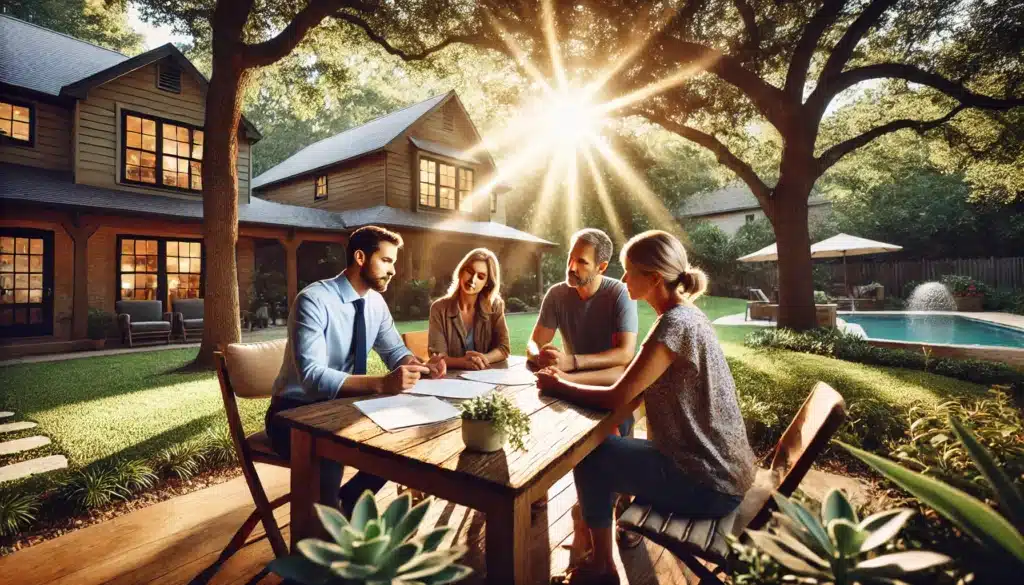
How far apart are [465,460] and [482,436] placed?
9 centimetres

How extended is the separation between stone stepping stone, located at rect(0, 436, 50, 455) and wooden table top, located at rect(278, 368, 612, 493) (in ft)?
12.6

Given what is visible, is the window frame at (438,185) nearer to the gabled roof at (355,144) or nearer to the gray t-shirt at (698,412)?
the gabled roof at (355,144)

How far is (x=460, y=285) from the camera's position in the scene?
3.46 m

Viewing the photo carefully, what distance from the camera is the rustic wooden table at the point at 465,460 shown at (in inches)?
51.2

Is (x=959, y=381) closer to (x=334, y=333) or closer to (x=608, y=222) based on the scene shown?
(x=334, y=333)

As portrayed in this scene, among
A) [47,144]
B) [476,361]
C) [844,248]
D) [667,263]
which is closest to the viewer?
[667,263]

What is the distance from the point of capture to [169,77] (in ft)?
38.5

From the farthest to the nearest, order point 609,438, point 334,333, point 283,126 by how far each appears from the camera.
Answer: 1. point 283,126
2. point 334,333
3. point 609,438

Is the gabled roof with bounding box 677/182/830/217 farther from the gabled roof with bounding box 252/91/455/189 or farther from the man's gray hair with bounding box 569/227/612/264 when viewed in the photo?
the man's gray hair with bounding box 569/227/612/264

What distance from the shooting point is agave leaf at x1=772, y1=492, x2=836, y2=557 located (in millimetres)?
826

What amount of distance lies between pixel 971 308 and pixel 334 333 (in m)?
22.9

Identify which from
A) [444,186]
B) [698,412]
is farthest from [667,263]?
[444,186]

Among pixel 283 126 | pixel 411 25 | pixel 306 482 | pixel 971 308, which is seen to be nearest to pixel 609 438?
pixel 306 482

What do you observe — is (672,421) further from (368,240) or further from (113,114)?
(113,114)
